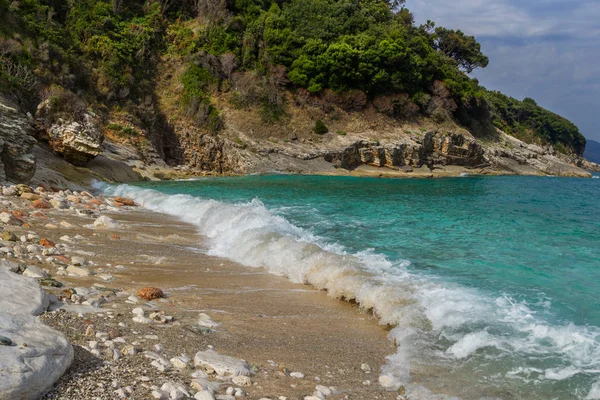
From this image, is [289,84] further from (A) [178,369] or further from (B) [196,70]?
(A) [178,369]

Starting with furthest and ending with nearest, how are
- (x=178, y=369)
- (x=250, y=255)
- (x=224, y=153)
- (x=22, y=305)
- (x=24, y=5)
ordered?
(x=224, y=153) → (x=24, y=5) → (x=250, y=255) → (x=22, y=305) → (x=178, y=369)

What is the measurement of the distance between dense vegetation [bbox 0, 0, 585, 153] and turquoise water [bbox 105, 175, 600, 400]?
2521cm

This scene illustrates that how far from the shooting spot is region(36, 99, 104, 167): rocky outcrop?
22.5m

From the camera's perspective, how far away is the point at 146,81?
41.2 m

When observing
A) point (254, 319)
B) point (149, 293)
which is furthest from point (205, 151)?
point (254, 319)

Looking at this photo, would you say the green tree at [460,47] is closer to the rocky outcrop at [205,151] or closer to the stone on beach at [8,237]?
the rocky outcrop at [205,151]

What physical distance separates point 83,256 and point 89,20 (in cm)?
3830

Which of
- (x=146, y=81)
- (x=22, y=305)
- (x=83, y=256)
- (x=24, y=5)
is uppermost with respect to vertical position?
(x=24, y=5)

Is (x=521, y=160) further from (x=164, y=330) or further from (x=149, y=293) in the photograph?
(x=164, y=330)

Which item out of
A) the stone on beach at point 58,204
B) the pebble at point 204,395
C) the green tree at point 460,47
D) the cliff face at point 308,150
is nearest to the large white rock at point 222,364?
the pebble at point 204,395

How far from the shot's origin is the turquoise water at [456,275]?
16.0ft

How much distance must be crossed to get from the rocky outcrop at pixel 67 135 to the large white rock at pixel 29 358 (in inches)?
828

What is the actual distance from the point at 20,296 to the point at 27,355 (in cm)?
161

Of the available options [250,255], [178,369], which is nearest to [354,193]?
[250,255]
